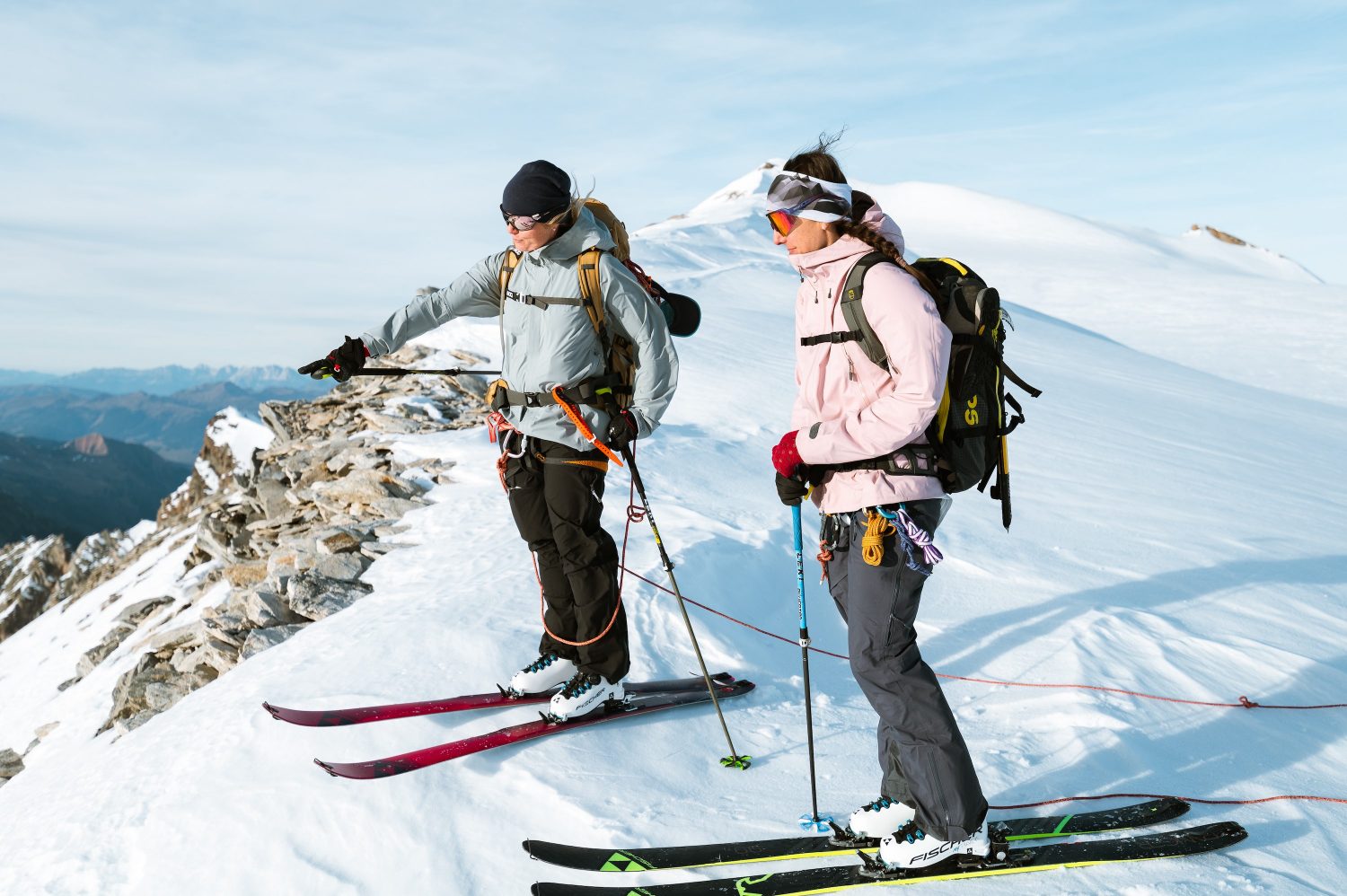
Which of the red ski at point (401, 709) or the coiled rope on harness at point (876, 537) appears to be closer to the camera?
the coiled rope on harness at point (876, 537)

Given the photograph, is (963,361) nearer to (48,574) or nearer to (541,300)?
(541,300)

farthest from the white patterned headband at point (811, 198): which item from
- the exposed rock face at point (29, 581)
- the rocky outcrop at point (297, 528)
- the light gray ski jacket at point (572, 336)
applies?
the exposed rock face at point (29, 581)

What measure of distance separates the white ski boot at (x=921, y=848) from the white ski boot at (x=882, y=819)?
5.5 inches

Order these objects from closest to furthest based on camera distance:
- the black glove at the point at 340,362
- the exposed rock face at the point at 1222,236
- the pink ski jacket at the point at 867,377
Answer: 1. the pink ski jacket at the point at 867,377
2. the black glove at the point at 340,362
3. the exposed rock face at the point at 1222,236

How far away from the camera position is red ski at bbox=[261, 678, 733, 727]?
4160mm

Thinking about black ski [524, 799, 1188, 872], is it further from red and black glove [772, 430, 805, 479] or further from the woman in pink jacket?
red and black glove [772, 430, 805, 479]

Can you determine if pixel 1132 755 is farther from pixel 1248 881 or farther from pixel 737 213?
pixel 737 213

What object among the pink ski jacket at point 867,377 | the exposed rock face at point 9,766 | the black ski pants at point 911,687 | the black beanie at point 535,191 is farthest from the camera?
the exposed rock face at point 9,766

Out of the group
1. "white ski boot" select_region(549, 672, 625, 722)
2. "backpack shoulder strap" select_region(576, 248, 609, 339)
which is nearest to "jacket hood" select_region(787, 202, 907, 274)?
"backpack shoulder strap" select_region(576, 248, 609, 339)

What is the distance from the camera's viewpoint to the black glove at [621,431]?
3.98 m

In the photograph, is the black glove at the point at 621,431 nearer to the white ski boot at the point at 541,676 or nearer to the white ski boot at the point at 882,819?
the white ski boot at the point at 541,676

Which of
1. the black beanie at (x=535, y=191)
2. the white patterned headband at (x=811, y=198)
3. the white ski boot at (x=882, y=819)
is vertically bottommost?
the white ski boot at (x=882, y=819)

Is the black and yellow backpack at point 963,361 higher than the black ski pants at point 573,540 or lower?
higher

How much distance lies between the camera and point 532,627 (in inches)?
216
